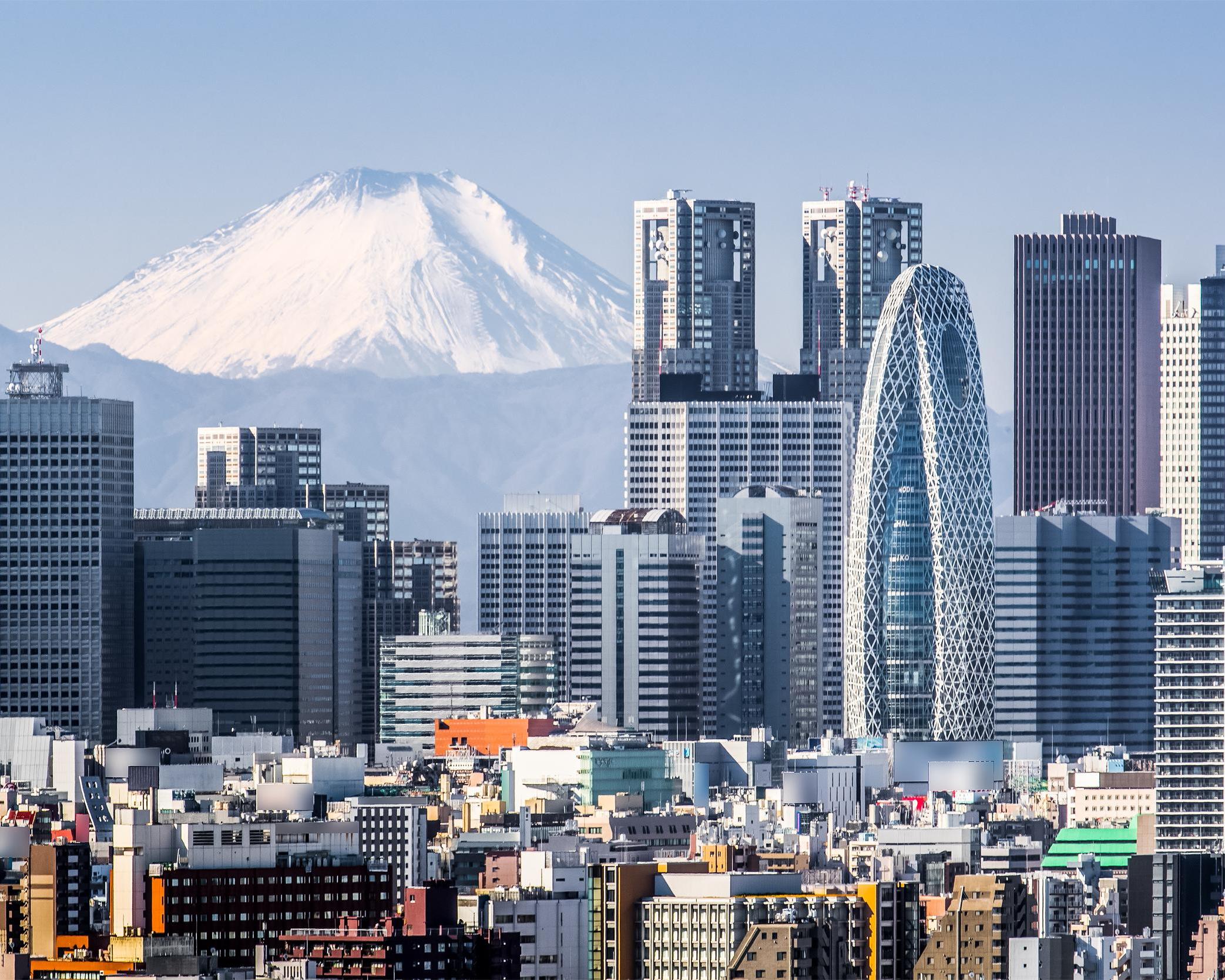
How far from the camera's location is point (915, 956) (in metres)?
104

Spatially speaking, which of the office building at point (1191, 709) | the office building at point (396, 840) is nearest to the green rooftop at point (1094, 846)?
the office building at point (1191, 709)

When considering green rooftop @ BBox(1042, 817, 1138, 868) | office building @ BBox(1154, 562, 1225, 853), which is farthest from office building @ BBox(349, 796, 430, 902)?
office building @ BBox(1154, 562, 1225, 853)

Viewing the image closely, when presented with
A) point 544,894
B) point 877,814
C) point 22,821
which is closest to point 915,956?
point 544,894

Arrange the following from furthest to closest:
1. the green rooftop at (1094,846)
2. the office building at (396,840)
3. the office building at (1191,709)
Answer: the office building at (1191,709) → the green rooftop at (1094,846) → the office building at (396,840)

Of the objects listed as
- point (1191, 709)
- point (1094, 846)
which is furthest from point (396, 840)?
point (1191, 709)

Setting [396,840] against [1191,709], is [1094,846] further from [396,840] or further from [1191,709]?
[396,840]

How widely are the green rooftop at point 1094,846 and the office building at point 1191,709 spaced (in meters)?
1.59

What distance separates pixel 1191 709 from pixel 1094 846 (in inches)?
504

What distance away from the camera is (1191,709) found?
165 meters

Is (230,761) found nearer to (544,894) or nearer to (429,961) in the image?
(544,894)

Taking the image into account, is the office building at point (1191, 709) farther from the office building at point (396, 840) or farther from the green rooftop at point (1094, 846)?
the office building at point (396, 840)

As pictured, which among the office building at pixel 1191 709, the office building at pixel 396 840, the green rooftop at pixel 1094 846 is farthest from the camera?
the office building at pixel 1191 709

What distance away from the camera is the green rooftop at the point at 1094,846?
148625mm

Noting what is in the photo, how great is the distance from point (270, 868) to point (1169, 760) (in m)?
59.5
